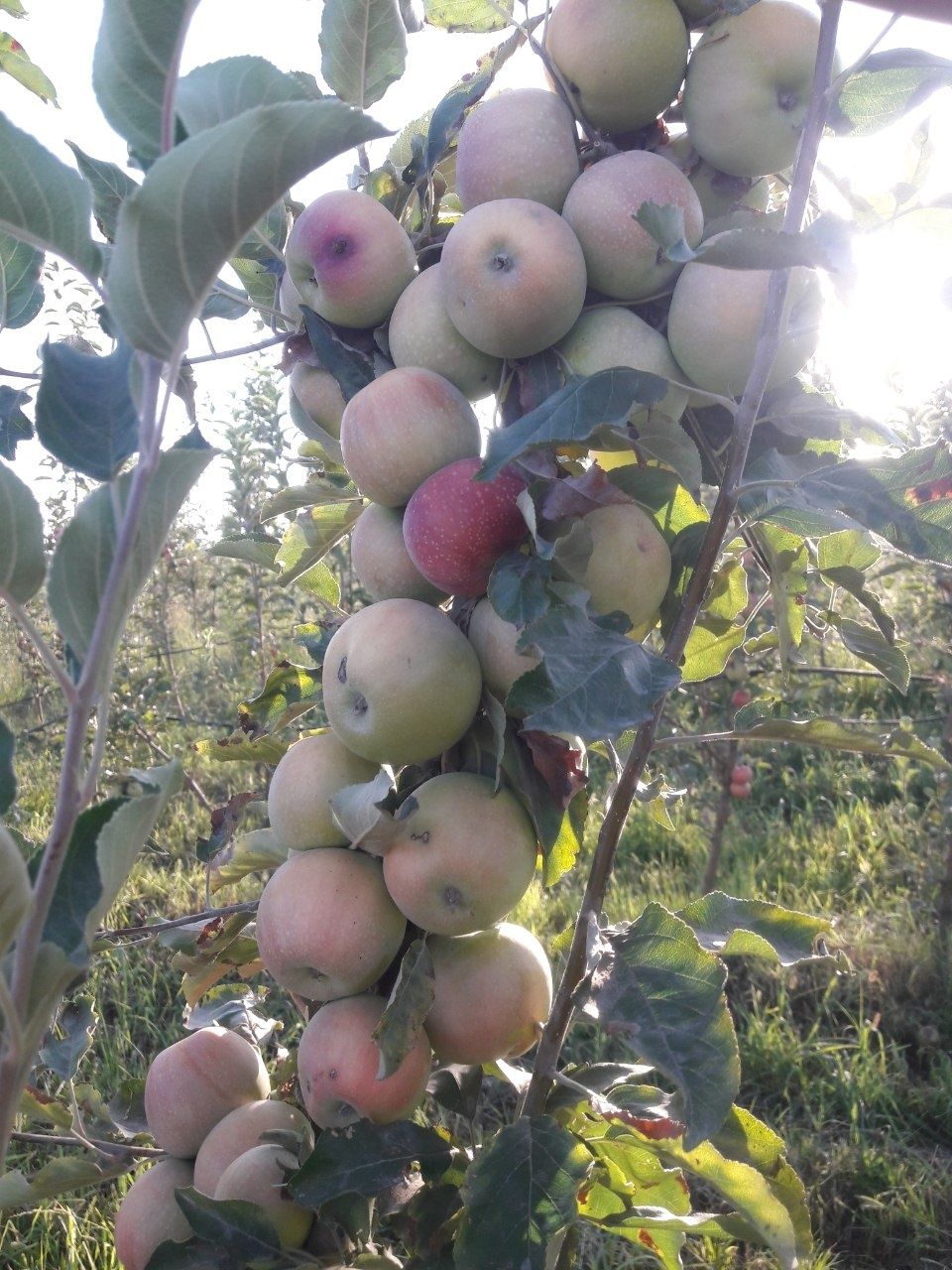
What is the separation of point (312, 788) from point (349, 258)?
540mm

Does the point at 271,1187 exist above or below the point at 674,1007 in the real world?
below

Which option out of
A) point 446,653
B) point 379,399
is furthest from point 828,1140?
point 379,399

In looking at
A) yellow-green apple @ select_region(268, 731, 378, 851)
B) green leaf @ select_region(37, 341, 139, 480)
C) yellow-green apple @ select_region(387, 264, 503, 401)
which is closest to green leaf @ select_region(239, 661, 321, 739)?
yellow-green apple @ select_region(268, 731, 378, 851)

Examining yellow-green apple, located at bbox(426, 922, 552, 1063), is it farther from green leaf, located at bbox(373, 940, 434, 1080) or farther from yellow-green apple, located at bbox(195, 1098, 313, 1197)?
yellow-green apple, located at bbox(195, 1098, 313, 1197)

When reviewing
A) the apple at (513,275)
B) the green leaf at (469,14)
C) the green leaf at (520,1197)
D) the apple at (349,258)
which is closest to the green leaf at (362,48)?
the green leaf at (469,14)

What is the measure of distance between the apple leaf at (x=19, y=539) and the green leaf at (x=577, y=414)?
35cm

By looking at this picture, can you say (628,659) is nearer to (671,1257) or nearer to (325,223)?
(325,223)

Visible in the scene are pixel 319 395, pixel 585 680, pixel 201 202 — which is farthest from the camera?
pixel 319 395

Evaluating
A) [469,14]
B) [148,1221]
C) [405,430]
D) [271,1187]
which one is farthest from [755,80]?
[148,1221]

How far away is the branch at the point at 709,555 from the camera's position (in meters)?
0.82

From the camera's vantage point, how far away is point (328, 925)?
0.96 m

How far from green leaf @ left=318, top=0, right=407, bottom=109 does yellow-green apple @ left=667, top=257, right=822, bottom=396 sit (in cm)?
45

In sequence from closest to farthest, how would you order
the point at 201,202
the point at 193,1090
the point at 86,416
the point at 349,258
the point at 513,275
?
1. the point at 201,202
2. the point at 86,416
3. the point at 513,275
4. the point at 349,258
5. the point at 193,1090

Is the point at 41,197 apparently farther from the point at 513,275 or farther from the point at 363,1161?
the point at 363,1161
